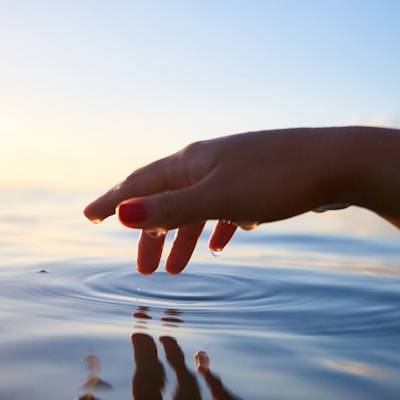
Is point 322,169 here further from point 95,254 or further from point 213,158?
point 95,254

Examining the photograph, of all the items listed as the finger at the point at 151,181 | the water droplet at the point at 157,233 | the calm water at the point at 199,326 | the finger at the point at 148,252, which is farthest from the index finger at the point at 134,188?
the calm water at the point at 199,326

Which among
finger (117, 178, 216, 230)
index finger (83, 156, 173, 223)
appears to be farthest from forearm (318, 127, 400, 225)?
index finger (83, 156, 173, 223)

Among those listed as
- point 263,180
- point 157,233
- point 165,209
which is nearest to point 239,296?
point 157,233

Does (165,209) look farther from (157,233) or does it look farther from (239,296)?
(239,296)

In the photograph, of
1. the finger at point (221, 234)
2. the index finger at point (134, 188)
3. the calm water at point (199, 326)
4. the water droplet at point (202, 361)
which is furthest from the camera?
the finger at point (221, 234)

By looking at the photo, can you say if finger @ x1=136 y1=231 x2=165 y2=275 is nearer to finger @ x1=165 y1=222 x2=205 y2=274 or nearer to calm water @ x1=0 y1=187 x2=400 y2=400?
finger @ x1=165 y1=222 x2=205 y2=274

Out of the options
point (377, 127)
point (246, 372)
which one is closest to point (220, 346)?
point (246, 372)

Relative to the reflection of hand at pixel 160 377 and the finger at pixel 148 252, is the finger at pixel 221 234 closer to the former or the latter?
the finger at pixel 148 252
